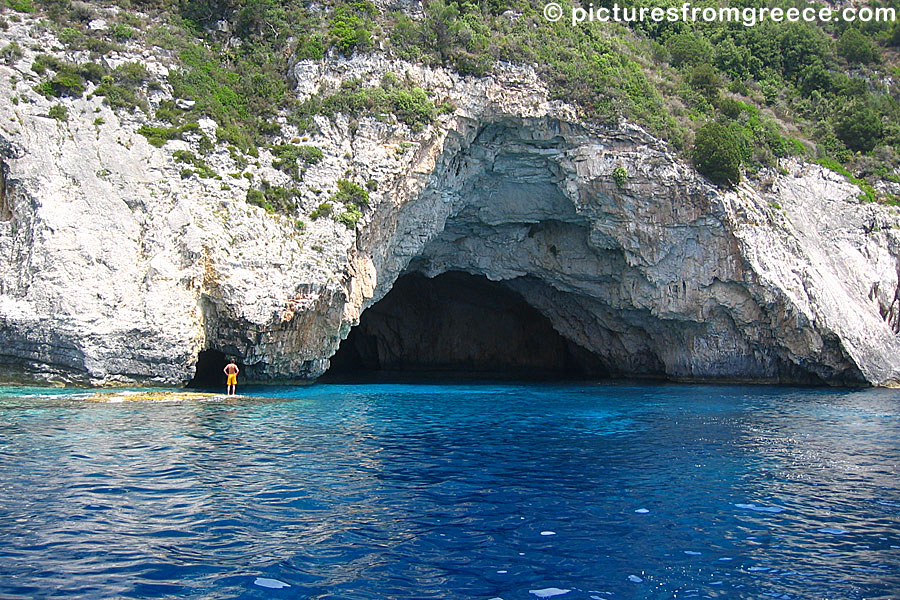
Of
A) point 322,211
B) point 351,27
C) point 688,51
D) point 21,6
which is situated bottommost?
point 322,211

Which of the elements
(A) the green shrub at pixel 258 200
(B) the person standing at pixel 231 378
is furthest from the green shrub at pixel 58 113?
(B) the person standing at pixel 231 378

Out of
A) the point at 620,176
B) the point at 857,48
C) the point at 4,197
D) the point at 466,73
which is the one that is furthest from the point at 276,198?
the point at 857,48

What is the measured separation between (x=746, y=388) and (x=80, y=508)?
28821 millimetres

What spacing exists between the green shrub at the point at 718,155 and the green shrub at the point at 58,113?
26217mm

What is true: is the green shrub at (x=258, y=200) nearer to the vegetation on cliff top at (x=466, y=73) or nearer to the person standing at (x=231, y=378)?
the vegetation on cliff top at (x=466, y=73)

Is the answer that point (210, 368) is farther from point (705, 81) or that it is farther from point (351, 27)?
point (705, 81)

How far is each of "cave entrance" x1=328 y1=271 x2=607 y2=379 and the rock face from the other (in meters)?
7.78

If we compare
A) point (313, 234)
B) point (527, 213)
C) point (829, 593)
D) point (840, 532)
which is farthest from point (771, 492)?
point (527, 213)

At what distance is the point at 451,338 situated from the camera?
4984 cm

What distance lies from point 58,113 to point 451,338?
29.9m

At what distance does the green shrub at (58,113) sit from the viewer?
2553cm

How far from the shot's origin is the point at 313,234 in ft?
89.7

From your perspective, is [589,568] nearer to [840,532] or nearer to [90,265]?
[840,532]

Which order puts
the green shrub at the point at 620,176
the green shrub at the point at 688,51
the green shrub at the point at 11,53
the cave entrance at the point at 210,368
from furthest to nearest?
the green shrub at the point at 688,51, the green shrub at the point at 620,176, the cave entrance at the point at 210,368, the green shrub at the point at 11,53
